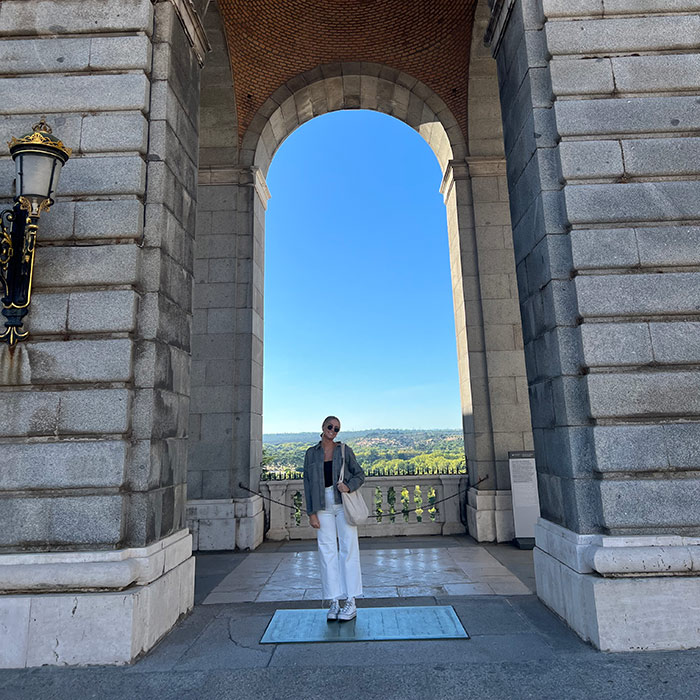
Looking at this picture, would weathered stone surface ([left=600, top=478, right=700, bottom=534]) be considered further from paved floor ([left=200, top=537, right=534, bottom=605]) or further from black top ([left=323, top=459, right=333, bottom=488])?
black top ([left=323, top=459, right=333, bottom=488])

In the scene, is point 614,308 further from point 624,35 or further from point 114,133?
point 114,133

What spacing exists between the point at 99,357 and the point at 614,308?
5118 millimetres

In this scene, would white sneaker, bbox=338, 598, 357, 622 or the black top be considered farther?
the black top

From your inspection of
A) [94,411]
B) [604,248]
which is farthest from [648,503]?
[94,411]

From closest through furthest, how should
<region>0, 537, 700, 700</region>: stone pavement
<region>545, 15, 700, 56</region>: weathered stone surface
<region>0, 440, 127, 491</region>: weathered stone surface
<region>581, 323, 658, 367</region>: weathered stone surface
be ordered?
1. <region>0, 537, 700, 700</region>: stone pavement
2. <region>0, 440, 127, 491</region>: weathered stone surface
3. <region>581, 323, 658, 367</region>: weathered stone surface
4. <region>545, 15, 700, 56</region>: weathered stone surface

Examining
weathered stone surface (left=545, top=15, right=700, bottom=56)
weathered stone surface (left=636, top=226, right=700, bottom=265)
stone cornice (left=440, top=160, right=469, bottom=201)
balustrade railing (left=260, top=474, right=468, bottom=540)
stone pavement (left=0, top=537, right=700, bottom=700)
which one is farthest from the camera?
stone cornice (left=440, top=160, right=469, bottom=201)

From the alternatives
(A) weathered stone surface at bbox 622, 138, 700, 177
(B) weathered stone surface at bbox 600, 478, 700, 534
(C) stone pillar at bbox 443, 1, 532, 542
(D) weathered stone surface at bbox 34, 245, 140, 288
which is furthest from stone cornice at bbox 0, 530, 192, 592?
(C) stone pillar at bbox 443, 1, 532, 542

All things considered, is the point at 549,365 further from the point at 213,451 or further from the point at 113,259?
the point at 213,451

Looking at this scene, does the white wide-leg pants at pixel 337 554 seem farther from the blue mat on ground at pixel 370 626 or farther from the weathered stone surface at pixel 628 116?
the weathered stone surface at pixel 628 116

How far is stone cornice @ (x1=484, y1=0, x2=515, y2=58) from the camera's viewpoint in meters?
6.23

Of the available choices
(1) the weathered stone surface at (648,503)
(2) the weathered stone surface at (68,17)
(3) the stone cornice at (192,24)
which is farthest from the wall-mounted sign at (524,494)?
(2) the weathered stone surface at (68,17)

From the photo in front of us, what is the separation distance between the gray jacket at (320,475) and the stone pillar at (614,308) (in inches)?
83.7

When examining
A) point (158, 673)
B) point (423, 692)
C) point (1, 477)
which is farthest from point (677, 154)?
point (1, 477)

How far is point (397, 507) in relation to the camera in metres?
10.2
